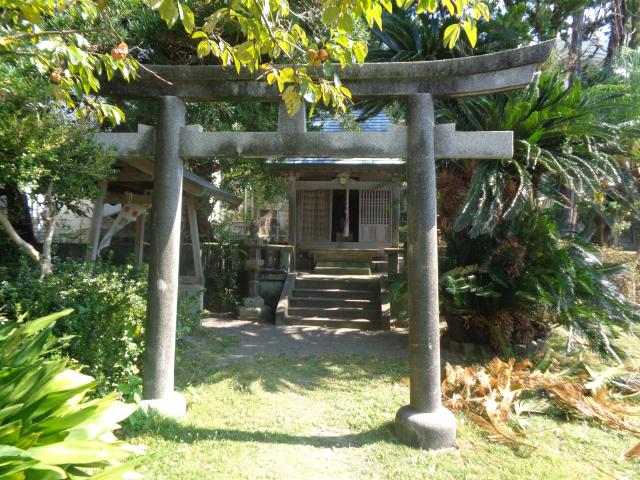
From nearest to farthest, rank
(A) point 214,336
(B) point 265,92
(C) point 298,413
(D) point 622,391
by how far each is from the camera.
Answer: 1. (B) point 265,92
2. (C) point 298,413
3. (D) point 622,391
4. (A) point 214,336

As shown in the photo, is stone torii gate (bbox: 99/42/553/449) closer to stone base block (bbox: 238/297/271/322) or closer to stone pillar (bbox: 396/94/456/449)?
stone pillar (bbox: 396/94/456/449)

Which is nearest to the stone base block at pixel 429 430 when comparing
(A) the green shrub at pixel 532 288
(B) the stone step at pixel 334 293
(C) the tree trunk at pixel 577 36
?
(A) the green shrub at pixel 532 288

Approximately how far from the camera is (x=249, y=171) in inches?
456

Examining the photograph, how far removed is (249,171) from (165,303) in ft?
26.0

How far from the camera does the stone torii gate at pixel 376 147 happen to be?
387 cm

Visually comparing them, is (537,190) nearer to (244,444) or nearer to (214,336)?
(244,444)

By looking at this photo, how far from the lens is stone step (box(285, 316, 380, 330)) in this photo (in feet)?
29.5

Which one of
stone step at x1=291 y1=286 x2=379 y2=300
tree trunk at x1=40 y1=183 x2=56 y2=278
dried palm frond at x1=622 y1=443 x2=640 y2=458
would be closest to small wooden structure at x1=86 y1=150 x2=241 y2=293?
tree trunk at x1=40 y1=183 x2=56 y2=278

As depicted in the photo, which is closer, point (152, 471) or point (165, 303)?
point (152, 471)

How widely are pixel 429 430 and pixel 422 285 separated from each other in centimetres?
124

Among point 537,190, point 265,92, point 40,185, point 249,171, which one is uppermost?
point 249,171

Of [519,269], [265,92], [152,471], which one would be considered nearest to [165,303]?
[152,471]

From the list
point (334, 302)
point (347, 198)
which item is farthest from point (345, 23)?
point (347, 198)

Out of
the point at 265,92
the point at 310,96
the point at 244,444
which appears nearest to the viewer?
the point at 310,96
